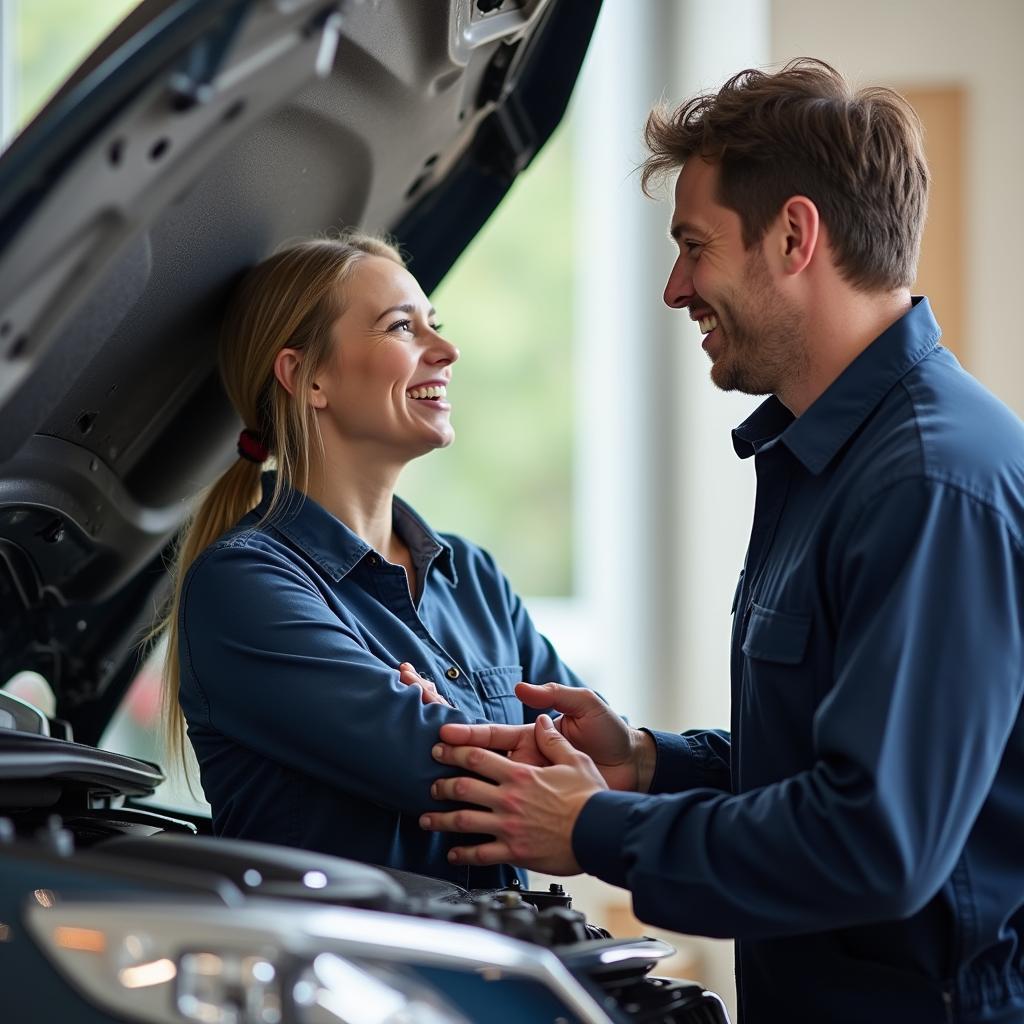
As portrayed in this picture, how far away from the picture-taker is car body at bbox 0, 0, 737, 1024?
2.94 feet

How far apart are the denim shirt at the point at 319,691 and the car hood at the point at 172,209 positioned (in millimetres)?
213

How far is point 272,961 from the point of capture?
85cm

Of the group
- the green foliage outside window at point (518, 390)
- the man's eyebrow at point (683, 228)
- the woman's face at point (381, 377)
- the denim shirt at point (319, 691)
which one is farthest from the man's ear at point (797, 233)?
the green foliage outside window at point (518, 390)

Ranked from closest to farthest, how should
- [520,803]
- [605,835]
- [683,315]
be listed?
1. [605,835]
2. [520,803]
3. [683,315]

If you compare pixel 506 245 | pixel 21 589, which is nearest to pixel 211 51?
pixel 21 589

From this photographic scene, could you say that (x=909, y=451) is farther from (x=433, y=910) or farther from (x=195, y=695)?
(x=195, y=695)

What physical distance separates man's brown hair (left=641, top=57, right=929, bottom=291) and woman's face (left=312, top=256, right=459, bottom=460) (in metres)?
0.52

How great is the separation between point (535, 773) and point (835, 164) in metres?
0.76

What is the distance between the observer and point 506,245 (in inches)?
172

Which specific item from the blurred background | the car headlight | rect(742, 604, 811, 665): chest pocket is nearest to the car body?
the car headlight

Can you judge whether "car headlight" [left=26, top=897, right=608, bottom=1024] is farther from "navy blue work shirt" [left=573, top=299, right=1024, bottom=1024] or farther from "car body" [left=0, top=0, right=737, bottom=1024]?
"navy blue work shirt" [left=573, top=299, right=1024, bottom=1024]

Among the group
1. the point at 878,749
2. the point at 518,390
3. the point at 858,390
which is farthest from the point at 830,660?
the point at 518,390

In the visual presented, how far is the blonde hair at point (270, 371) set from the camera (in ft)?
6.01

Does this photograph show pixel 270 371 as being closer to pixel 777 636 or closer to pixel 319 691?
pixel 319 691
